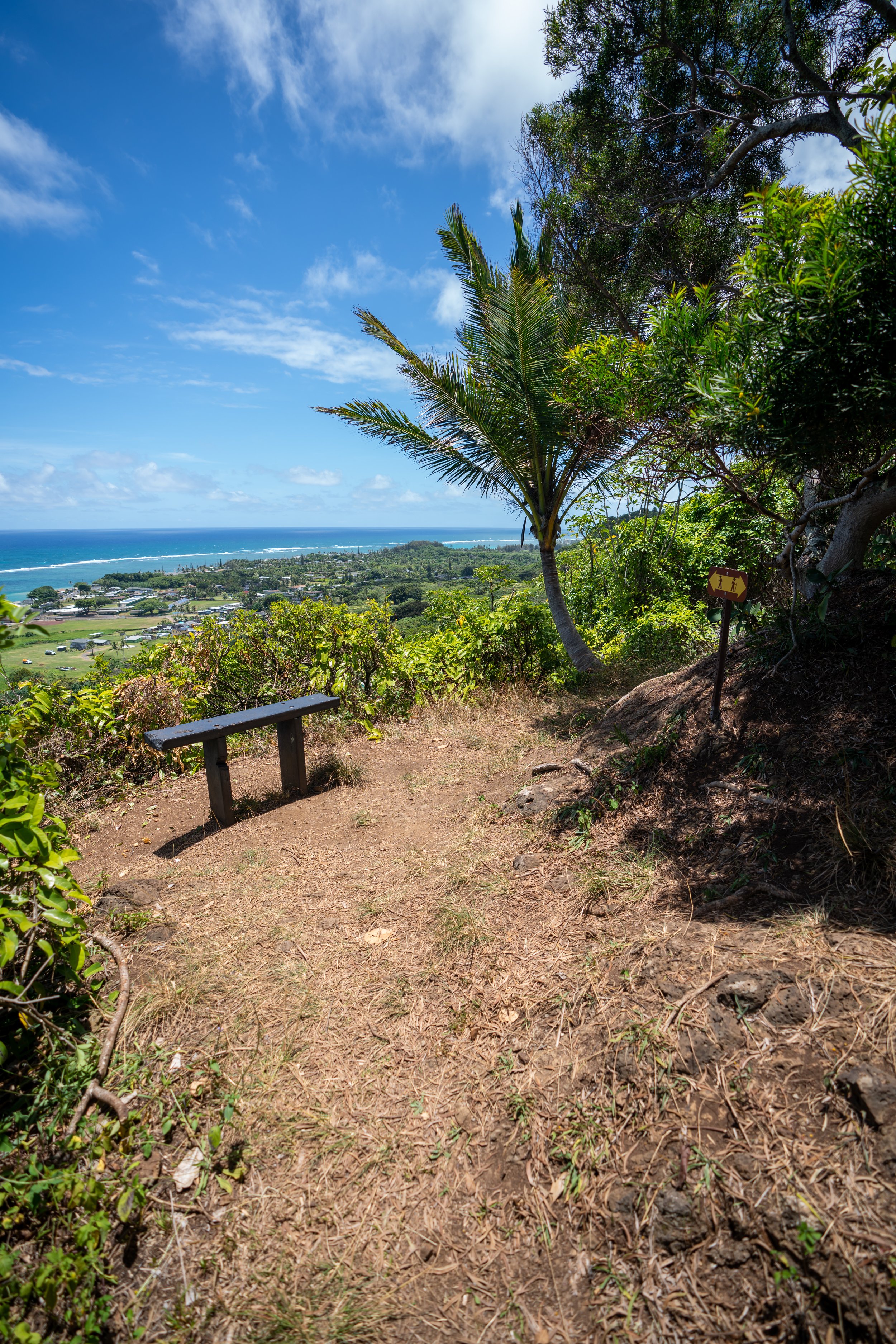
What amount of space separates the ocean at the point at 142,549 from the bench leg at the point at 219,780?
1727 mm

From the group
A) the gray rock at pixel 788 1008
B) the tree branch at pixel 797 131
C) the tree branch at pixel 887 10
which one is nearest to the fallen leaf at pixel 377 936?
the gray rock at pixel 788 1008

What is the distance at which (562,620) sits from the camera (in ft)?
23.5

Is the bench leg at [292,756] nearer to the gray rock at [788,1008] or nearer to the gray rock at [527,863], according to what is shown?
the gray rock at [527,863]

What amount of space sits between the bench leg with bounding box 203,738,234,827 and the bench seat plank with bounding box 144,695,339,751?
0.06 metres

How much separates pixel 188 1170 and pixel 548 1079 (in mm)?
1243

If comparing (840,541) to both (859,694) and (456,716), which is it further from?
(456,716)

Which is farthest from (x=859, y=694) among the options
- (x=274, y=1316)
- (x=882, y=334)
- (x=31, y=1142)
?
(x=31, y=1142)

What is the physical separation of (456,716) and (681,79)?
295 inches

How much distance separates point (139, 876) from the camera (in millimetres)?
3691

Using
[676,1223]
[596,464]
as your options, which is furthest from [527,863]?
[596,464]

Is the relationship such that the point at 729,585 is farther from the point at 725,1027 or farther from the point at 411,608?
the point at 411,608

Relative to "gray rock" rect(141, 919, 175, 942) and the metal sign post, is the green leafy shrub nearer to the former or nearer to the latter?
"gray rock" rect(141, 919, 175, 942)

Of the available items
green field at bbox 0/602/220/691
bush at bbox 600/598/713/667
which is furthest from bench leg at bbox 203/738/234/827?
bush at bbox 600/598/713/667

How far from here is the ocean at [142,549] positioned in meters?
38.1
